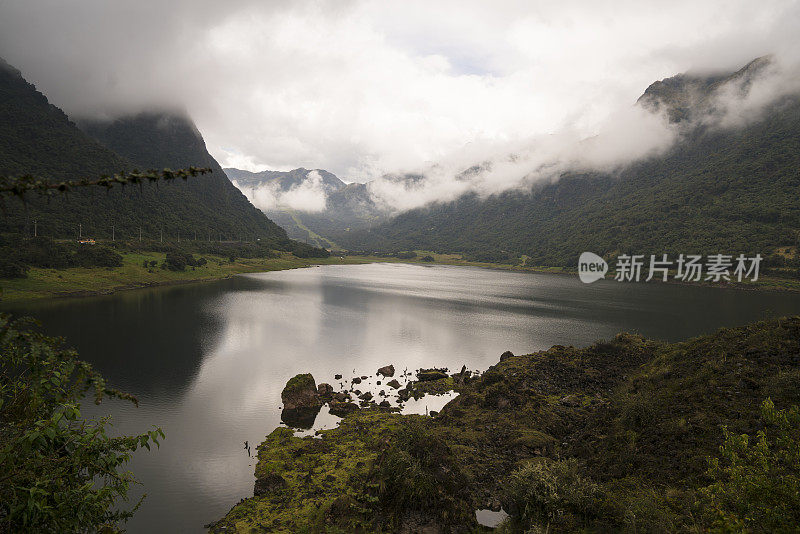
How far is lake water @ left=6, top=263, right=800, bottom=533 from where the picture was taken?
25.3m

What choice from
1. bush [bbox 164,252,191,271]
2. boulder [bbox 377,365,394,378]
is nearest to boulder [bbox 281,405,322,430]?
boulder [bbox 377,365,394,378]

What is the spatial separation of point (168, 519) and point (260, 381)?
68.8 feet

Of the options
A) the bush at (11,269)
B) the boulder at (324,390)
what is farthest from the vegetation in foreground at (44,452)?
the bush at (11,269)

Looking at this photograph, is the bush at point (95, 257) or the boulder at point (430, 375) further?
the bush at point (95, 257)

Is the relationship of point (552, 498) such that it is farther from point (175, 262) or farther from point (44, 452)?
point (175, 262)

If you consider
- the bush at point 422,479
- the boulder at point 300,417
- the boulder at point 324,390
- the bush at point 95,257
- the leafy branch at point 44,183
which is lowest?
the boulder at point 300,417

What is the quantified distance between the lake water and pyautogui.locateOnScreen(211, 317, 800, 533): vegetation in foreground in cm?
430

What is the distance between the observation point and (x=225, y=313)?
74688 millimetres

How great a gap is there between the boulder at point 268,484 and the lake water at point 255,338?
0.83 metres

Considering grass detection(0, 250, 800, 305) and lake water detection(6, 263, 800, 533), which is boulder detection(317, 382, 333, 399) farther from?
grass detection(0, 250, 800, 305)

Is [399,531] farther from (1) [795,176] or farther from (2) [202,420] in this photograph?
(1) [795,176]

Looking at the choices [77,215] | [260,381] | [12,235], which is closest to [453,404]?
[260,381]

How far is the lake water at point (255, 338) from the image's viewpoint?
83.0ft

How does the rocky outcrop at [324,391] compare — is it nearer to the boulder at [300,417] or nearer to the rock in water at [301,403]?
the rock in water at [301,403]
